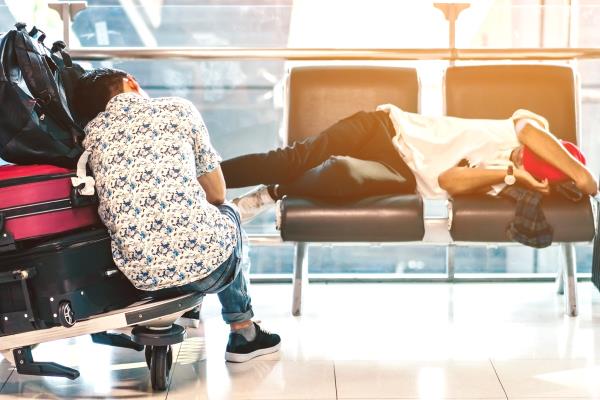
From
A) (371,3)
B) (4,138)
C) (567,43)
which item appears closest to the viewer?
(4,138)

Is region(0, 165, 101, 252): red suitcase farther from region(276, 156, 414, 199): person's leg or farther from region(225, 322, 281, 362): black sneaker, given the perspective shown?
region(276, 156, 414, 199): person's leg

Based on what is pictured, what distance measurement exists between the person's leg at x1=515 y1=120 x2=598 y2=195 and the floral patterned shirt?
1.43 metres

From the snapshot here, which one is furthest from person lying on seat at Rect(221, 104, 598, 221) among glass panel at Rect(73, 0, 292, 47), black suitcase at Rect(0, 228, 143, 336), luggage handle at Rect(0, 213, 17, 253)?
luggage handle at Rect(0, 213, 17, 253)

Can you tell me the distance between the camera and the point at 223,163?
3398mm

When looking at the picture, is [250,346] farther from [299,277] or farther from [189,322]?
[299,277]

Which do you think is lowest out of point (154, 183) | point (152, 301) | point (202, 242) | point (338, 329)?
point (338, 329)

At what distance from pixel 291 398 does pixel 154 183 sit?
2.27ft

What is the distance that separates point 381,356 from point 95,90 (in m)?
1.19

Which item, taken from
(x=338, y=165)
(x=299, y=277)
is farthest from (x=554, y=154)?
(x=299, y=277)

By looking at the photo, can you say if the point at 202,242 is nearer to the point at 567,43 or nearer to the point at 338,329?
the point at 338,329

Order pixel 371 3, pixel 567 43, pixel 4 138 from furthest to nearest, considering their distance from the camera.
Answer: pixel 371 3, pixel 567 43, pixel 4 138

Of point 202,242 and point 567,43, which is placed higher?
point 567,43

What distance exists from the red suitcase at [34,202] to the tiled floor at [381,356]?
54cm

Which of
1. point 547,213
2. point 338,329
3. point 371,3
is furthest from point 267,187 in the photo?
point 371,3
